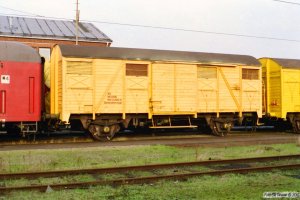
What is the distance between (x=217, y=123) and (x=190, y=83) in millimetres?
2575

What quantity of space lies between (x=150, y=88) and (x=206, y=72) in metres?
3.14

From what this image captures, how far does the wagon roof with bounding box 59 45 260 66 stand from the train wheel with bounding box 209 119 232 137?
3.06m

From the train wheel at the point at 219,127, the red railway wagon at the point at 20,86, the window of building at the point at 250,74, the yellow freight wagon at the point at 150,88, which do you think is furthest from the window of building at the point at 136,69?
the window of building at the point at 250,74

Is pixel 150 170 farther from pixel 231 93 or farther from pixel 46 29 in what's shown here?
pixel 46 29

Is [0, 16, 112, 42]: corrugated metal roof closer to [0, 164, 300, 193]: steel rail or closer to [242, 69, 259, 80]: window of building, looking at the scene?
[242, 69, 259, 80]: window of building

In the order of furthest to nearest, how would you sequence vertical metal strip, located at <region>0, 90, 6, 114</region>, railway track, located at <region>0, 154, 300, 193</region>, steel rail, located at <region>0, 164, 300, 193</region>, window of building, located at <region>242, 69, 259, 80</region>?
window of building, located at <region>242, 69, 259, 80</region> → vertical metal strip, located at <region>0, 90, 6, 114</region> → railway track, located at <region>0, 154, 300, 193</region> → steel rail, located at <region>0, 164, 300, 193</region>

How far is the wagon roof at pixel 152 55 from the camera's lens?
16.1 m

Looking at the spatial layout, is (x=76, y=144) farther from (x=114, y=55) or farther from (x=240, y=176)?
(x=240, y=176)

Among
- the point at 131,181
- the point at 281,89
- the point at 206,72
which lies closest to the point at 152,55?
the point at 206,72

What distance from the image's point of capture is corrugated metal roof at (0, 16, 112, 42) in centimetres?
3838

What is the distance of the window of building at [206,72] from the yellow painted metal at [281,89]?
436cm

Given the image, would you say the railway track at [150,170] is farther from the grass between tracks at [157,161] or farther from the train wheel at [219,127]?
the train wheel at [219,127]

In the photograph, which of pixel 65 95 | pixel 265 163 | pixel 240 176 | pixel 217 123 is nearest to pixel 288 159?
pixel 265 163

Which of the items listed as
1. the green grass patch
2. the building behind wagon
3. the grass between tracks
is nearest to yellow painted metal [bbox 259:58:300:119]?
the grass between tracks
